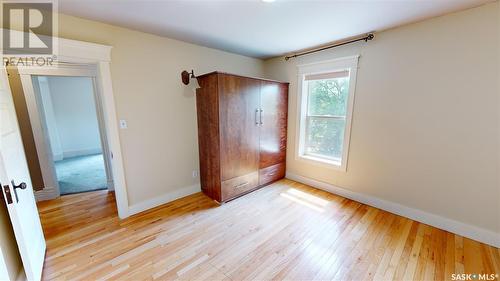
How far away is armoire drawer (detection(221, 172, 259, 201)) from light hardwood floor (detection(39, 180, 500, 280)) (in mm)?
154

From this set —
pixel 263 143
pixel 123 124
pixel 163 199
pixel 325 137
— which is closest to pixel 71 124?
pixel 123 124

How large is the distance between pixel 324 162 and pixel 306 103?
3.42ft

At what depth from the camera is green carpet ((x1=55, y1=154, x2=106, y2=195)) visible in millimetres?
3385

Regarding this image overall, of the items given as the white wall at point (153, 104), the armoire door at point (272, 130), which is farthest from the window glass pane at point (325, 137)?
the white wall at point (153, 104)

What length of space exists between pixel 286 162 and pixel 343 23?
7.68ft

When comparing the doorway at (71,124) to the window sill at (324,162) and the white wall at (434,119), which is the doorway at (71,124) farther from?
the white wall at (434,119)

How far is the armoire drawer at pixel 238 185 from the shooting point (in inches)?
109

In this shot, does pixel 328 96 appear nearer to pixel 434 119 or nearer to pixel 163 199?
pixel 434 119

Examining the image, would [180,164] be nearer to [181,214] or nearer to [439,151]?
[181,214]

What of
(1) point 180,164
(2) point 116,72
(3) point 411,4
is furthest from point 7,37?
(3) point 411,4

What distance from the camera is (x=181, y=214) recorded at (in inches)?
98.7

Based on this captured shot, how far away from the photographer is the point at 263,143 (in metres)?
3.16

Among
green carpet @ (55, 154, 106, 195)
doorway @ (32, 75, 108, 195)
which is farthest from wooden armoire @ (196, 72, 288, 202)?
doorway @ (32, 75, 108, 195)

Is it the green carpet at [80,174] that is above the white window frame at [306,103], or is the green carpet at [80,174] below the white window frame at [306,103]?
below
